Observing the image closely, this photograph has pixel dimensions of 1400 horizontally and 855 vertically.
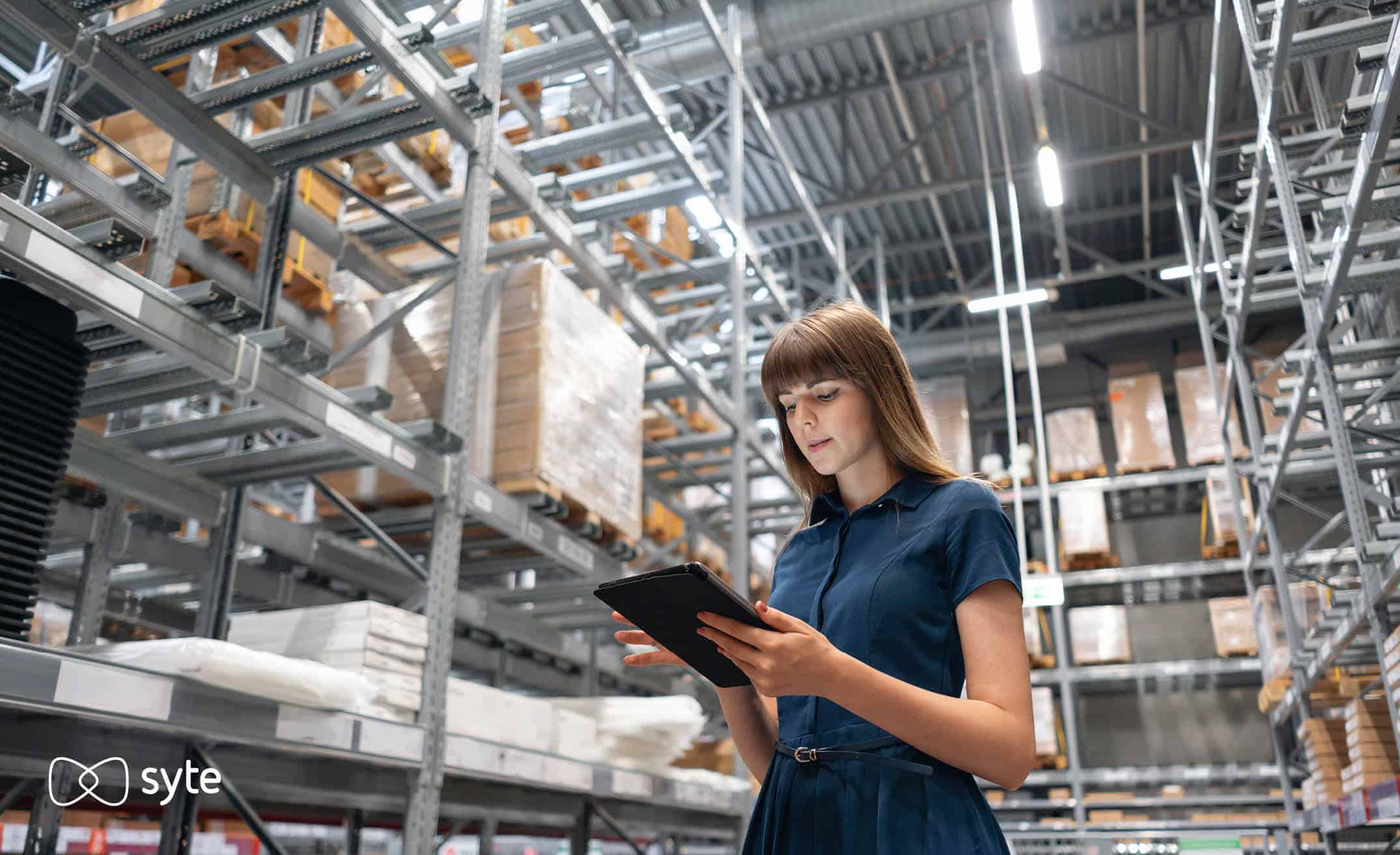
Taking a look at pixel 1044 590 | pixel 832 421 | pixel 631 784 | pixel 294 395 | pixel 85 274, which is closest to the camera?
pixel 832 421

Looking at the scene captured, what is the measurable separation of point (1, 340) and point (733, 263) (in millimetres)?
5375

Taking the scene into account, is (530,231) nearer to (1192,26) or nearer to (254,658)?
(254,658)

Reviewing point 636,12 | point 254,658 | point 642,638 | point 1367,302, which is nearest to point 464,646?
point 254,658

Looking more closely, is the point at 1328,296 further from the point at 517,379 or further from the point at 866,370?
the point at 866,370

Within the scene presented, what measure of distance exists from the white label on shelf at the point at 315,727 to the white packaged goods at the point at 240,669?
32mm

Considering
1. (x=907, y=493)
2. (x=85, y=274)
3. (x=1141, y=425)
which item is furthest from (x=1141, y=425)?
(x=907, y=493)

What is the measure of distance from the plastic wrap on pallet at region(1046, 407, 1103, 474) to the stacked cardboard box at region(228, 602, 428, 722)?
35.6ft

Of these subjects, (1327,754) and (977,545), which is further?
(1327,754)

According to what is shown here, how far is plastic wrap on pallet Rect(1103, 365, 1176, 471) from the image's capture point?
43.2 feet

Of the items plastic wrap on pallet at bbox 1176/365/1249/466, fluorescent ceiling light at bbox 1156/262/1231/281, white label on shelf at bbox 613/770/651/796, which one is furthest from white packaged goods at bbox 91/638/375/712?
plastic wrap on pallet at bbox 1176/365/1249/466

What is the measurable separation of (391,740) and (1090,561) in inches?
427

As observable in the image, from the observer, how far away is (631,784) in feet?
18.3

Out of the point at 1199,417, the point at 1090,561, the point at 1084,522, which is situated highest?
the point at 1199,417

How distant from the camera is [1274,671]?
9898mm
